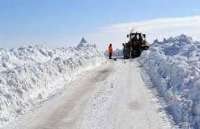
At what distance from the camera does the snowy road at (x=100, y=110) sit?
→ 12.2 m

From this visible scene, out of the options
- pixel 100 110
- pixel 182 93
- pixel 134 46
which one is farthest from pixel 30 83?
pixel 134 46

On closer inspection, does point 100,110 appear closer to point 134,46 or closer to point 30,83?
point 30,83

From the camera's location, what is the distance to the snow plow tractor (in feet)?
158

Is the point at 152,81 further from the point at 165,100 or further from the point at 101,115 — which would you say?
the point at 101,115

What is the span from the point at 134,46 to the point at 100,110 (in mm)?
35061

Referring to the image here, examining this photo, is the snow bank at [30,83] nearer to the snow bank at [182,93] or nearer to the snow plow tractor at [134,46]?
the snow bank at [182,93]

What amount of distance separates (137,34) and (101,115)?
36.8 meters

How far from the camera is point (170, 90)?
52.3 feet

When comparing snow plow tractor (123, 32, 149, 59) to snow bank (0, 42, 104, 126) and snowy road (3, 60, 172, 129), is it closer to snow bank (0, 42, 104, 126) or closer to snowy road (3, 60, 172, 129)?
snow bank (0, 42, 104, 126)

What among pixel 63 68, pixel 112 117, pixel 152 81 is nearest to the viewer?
pixel 112 117

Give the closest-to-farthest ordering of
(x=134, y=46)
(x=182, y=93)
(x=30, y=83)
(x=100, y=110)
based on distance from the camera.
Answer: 1. (x=100, y=110)
2. (x=182, y=93)
3. (x=30, y=83)
4. (x=134, y=46)

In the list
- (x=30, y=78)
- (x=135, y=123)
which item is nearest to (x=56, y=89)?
(x=30, y=78)

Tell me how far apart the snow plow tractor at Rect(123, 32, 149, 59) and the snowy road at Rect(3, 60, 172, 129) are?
93.2 feet

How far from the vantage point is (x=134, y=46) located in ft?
160
